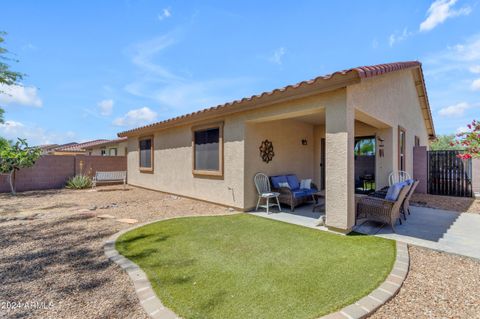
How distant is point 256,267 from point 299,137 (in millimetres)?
6611

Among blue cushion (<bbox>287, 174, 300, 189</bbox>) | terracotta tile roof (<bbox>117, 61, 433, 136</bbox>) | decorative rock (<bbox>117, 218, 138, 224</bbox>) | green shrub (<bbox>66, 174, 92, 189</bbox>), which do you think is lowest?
decorative rock (<bbox>117, 218, 138, 224</bbox>)

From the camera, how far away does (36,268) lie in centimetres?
336

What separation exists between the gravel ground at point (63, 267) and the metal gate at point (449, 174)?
10.8 metres

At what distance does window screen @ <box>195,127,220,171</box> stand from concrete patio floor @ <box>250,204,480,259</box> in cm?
241

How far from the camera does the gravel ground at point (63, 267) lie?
2.43 m

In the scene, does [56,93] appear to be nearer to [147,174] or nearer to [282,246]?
[147,174]

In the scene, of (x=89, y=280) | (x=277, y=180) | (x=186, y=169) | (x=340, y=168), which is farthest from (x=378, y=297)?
(x=186, y=169)

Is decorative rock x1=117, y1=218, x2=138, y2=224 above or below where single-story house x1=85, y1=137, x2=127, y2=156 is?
below

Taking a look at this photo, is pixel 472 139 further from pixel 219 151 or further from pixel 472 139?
pixel 219 151

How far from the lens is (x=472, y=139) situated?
810cm

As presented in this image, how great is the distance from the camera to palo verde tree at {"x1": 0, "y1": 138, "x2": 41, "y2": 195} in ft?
36.0

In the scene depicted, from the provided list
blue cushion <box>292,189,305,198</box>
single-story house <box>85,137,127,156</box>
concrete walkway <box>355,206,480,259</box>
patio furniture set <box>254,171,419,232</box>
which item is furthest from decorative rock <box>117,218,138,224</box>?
single-story house <box>85,137,127,156</box>

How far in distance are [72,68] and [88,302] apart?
11147mm

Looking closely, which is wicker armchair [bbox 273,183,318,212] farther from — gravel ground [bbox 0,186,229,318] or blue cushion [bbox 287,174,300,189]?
gravel ground [bbox 0,186,229,318]
